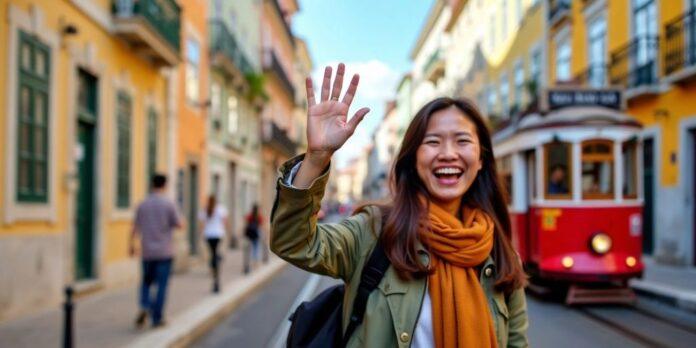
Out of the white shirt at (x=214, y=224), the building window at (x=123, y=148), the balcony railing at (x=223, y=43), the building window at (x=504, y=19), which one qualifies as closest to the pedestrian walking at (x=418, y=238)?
the white shirt at (x=214, y=224)

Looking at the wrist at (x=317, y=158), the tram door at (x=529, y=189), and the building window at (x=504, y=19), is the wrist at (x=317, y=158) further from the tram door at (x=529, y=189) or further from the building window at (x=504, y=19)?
the building window at (x=504, y=19)

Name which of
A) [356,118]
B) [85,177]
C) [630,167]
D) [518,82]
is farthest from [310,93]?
[518,82]

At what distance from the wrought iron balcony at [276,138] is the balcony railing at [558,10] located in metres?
15.0

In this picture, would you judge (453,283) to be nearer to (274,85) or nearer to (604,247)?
(604,247)

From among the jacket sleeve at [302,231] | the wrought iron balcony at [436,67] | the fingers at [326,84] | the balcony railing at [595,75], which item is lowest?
the jacket sleeve at [302,231]

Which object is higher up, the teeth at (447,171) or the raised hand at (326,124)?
the raised hand at (326,124)

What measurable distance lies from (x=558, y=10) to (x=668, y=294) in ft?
50.6

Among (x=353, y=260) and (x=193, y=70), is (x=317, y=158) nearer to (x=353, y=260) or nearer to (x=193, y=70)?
(x=353, y=260)

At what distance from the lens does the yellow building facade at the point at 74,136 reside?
8.35 m

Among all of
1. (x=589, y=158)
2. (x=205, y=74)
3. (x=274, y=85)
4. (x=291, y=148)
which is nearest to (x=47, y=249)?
(x=589, y=158)

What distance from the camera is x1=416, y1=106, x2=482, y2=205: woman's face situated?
2307mm

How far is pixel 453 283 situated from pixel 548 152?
788 centimetres

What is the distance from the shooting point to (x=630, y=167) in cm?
938

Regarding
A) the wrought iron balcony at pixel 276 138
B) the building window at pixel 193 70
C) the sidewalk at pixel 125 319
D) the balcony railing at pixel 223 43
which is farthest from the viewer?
the wrought iron balcony at pixel 276 138
